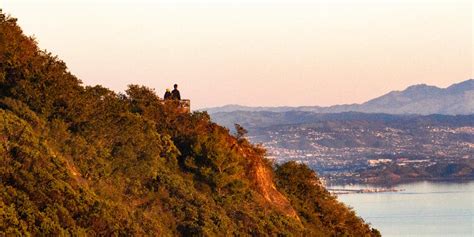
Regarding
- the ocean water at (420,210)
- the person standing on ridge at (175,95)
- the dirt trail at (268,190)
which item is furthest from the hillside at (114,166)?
the ocean water at (420,210)

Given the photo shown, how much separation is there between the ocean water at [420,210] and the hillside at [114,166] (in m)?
60.3

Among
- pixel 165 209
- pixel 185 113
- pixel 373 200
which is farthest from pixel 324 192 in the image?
pixel 373 200

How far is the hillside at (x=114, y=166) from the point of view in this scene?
19.2 m

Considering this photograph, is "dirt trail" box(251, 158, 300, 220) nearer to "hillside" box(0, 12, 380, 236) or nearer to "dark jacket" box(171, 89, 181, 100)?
"hillside" box(0, 12, 380, 236)

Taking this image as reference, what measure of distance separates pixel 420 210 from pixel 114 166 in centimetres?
10420

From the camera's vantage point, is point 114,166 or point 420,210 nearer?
point 114,166

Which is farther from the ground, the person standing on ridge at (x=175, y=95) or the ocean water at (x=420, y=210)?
the person standing on ridge at (x=175, y=95)

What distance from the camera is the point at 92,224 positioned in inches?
762

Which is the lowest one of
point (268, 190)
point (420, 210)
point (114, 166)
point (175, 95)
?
point (420, 210)

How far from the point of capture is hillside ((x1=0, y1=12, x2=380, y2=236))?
63.0ft

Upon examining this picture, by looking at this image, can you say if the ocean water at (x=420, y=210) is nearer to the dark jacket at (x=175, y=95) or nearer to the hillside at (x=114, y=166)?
the dark jacket at (x=175, y=95)

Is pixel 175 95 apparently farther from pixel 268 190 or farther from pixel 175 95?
pixel 268 190

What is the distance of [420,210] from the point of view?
12612 cm

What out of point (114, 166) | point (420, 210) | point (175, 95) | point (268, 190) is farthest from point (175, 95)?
point (420, 210)
